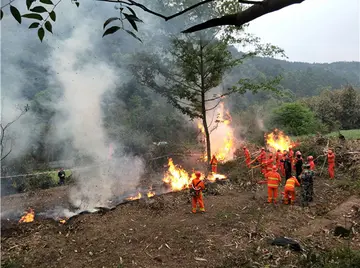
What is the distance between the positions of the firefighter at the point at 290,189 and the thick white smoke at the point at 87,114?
26.9ft

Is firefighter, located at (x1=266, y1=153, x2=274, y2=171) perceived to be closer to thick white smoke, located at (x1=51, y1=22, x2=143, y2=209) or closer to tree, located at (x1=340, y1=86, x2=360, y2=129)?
thick white smoke, located at (x1=51, y1=22, x2=143, y2=209)

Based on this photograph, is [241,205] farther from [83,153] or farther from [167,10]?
[83,153]

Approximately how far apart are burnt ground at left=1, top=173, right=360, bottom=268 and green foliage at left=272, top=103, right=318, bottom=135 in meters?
16.0

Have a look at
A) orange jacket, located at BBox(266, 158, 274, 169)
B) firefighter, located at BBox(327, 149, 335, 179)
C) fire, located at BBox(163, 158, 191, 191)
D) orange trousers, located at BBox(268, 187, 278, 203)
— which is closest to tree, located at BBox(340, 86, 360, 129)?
firefighter, located at BBox(327, 149, 335, 179)

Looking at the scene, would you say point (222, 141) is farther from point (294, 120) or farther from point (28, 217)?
point (28, 217)

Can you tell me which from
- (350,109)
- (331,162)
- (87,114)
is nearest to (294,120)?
(350,109)

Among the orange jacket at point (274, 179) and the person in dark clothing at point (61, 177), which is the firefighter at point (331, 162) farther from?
the person in dark clothing at point (61, 177)

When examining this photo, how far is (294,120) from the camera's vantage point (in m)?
27.5

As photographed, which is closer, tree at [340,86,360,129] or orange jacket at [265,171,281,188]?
orange jacket at [265,171,281,188]

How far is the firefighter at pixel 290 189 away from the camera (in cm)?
1020

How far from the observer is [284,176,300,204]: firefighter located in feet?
33.5

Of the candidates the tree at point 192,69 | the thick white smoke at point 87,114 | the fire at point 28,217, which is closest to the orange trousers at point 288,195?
the tree at point 192,69

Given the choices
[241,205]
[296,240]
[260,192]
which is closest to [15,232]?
[241,205]

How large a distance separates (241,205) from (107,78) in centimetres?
1856
